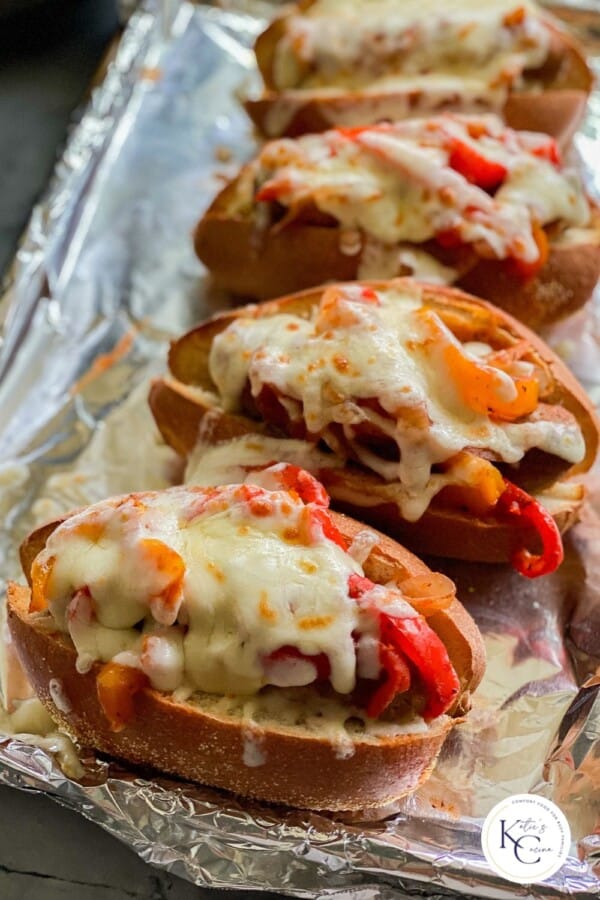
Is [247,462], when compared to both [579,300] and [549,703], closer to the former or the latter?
[549,703]

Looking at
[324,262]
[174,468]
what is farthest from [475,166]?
[174,468]

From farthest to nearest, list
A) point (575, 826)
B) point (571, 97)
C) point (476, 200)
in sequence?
point (571, 97), point (476, 200), point (575, 826)

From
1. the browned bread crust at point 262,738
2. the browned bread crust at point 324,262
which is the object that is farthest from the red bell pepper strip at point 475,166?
the browned bread crust at point 262,738

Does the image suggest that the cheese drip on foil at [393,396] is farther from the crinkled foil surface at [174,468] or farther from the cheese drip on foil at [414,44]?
the cheese drip on foil at [414,44]

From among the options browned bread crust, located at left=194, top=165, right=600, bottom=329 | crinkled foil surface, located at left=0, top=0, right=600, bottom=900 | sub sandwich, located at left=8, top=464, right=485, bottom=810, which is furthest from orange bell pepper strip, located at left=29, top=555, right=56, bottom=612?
browned bread crust, located at left=194, top=165, right=600, bottom=329

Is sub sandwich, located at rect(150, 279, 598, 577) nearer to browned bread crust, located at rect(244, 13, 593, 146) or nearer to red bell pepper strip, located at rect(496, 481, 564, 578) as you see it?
red bell pepper strip, located at rect(496, 481, 564, 578)

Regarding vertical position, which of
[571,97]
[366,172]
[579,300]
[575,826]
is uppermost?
[366,172]

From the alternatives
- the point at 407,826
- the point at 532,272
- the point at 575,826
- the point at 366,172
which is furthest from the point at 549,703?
the point at 366,172

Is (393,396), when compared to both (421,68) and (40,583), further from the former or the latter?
(421,68)
